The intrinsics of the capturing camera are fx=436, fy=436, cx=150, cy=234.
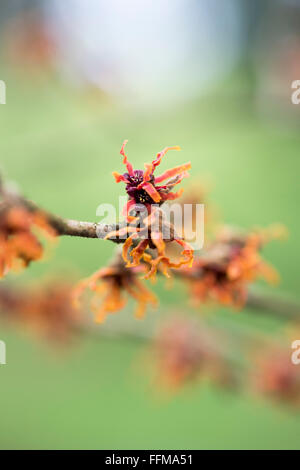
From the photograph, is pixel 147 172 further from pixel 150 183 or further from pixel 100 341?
pixel 100 341

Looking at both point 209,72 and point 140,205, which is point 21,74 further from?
point 140,205

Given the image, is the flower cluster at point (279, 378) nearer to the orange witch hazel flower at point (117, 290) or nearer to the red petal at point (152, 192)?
the orange witch hazel flower at point (117, 290)

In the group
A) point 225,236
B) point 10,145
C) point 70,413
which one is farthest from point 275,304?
point 70,413

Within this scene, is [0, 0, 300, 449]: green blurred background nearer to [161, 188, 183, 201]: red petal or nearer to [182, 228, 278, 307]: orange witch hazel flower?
[182, 228, 278, 307]: orange witch hazel flower

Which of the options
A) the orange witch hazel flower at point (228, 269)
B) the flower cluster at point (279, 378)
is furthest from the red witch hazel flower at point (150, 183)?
the flower cluster at point (279, 378)

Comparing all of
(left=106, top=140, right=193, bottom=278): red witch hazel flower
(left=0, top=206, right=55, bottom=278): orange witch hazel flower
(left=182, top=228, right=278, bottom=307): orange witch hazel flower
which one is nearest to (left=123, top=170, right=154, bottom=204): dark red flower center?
(left=106, top=140, right=193, bottom=278): red witch hazel flower

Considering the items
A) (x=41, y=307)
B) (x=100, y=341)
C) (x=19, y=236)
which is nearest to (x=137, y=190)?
(x=19, y=236)
